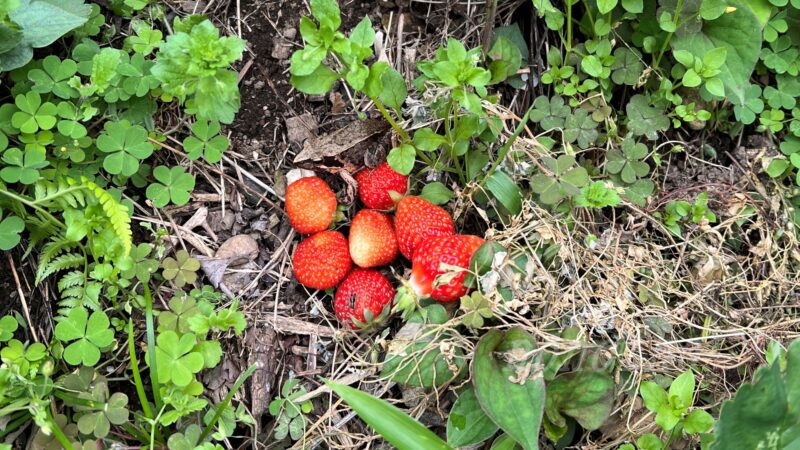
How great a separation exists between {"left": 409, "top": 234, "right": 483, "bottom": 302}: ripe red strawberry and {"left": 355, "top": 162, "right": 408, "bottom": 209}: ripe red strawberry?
9.9 inches

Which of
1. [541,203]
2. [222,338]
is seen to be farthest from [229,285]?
[541,203]

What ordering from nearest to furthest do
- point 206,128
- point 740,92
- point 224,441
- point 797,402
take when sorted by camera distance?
1. point 797,402
2. point 224,441
3. point 206,128
4. point 740,92

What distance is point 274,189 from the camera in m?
2.21

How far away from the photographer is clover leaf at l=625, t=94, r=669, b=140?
7.54ft

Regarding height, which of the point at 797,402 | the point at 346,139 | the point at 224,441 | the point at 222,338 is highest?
the point at 346,139

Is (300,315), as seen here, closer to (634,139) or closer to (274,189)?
(274,189)

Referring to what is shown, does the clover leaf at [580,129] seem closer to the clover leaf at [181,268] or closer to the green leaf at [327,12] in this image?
the green leaf at [327,12]

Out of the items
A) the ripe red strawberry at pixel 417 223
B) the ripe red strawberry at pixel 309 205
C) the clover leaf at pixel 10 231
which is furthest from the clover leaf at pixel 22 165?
the ripe red strawberry at pixel 417 223

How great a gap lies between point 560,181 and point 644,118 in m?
0.50

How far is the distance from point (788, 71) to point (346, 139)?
5.21ft

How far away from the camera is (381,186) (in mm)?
2123

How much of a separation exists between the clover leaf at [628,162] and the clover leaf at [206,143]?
1.27 m

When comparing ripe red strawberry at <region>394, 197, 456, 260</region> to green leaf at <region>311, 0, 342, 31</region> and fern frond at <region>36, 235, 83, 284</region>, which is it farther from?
fern frond at <region>36, 235, 83, 284</region>

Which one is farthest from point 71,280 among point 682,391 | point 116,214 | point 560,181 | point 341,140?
point 682,391
